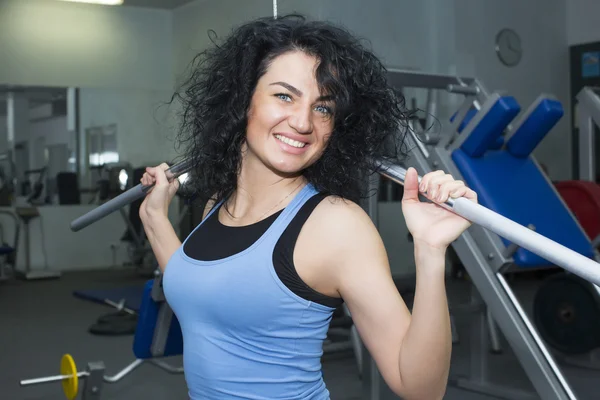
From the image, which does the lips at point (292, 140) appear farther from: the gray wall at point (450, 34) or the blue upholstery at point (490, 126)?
the gray wall at point (450, 34)

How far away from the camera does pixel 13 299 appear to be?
514 cm

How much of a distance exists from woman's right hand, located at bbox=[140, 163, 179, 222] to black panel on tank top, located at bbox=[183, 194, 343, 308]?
0.27 meters

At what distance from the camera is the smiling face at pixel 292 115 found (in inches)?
40.8

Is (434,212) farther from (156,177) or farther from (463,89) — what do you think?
(463,89)

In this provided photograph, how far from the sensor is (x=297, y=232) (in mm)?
985

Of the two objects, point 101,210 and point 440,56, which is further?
point 440,56

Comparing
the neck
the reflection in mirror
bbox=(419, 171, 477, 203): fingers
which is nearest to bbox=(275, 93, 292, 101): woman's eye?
the neck

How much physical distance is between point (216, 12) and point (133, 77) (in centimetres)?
135

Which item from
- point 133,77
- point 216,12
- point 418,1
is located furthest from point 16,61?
point 418,1

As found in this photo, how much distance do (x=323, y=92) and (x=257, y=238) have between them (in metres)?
0.23

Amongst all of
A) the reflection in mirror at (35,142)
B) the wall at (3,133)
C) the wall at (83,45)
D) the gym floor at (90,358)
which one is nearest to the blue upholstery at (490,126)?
the gym floor at (90,358)

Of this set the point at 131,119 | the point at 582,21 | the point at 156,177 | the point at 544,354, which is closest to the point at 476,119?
the point at 544,354

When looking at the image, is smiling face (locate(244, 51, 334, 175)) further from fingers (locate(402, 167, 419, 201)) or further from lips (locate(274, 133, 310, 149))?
fingers (locate(402, 167, 419, 201))

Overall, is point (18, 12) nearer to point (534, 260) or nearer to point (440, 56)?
point (440, 56)
